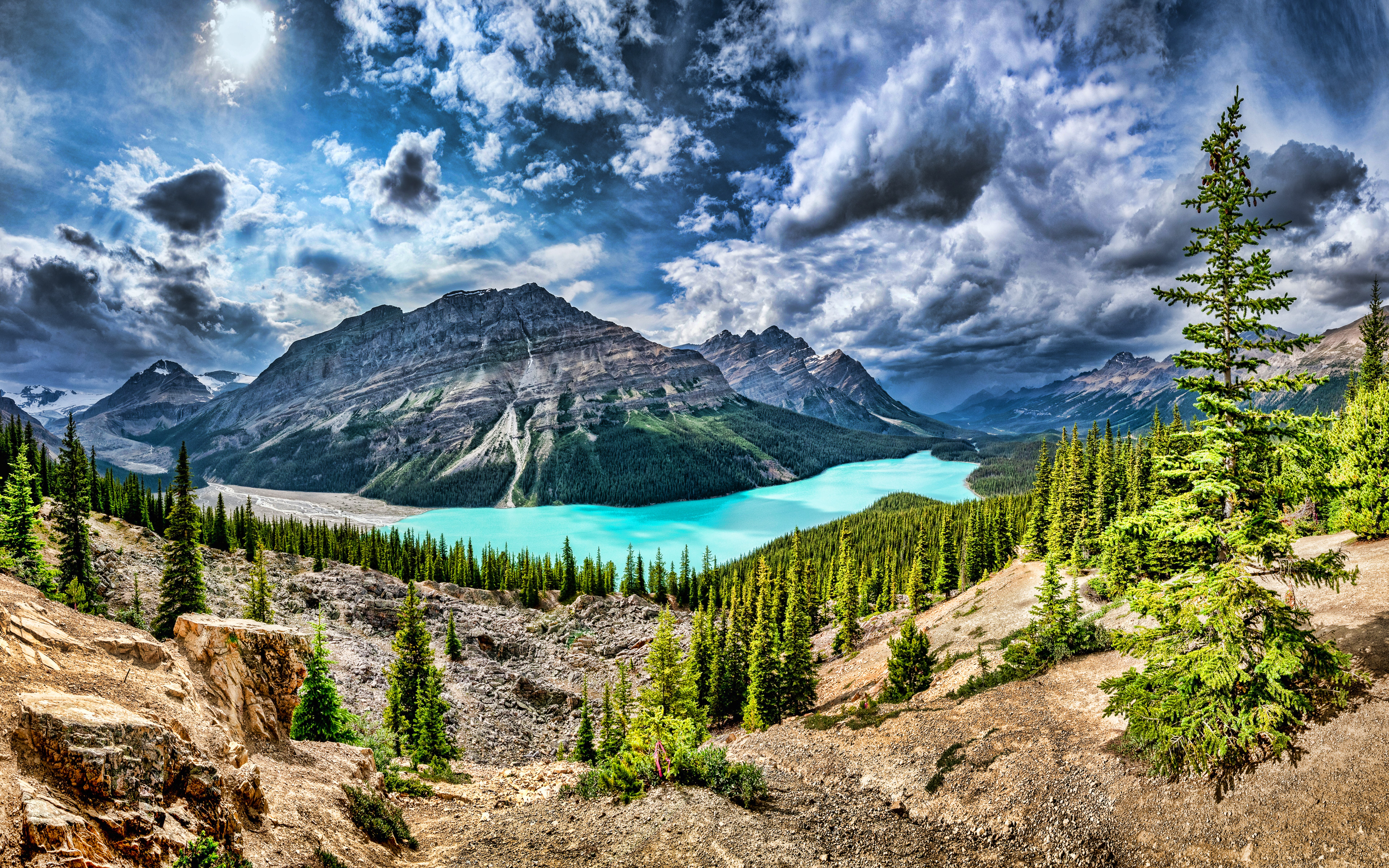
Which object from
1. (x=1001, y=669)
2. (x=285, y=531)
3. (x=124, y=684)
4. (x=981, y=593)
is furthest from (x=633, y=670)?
(x=285, y=531)

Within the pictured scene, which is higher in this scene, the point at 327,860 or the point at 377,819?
the point at 327,860

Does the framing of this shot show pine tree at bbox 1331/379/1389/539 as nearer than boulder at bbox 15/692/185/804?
No

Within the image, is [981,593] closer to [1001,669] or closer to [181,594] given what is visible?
[1001,669]

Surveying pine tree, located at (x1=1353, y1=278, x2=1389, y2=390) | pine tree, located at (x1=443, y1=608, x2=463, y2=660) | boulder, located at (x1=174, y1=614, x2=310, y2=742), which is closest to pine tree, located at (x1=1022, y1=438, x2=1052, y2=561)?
pine tree, located at (x1=1353, y1=278, x2=1389, y2=390)

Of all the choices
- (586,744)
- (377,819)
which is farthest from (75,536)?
(377,819)

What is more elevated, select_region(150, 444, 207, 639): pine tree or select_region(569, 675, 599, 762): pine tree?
select_region(150, 444, 207, 639): pine tree

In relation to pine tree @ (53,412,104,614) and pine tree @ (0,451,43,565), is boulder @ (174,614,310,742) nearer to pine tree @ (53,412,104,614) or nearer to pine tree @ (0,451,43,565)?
pine tree @ (0,451,43,565)

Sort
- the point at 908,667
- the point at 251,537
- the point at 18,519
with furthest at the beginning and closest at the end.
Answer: the point at 251,537 → the point at 908,667 → the point at 18,519

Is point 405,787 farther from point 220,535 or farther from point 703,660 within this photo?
point 220,535
